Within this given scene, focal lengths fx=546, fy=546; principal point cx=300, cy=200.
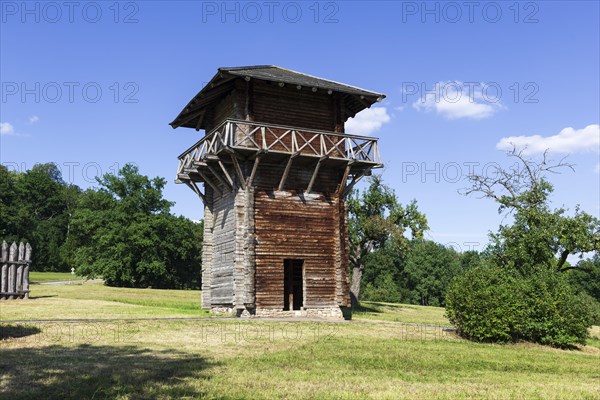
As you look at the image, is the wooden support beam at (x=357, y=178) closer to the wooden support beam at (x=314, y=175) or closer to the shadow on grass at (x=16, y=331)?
the wooden support beam at (x=314, y=175)

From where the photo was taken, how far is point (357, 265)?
131 feet

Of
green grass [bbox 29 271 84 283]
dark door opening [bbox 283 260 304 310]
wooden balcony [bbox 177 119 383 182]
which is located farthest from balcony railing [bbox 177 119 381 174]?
green grass [bbox 29 271 84 283]

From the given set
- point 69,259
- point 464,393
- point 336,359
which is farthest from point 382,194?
point 69,259

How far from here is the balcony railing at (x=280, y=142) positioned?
22.8 meters

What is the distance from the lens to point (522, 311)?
61.0 ft

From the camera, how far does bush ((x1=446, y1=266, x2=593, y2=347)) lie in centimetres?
1853

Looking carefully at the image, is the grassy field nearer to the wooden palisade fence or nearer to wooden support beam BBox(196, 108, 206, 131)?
the wooden palisade fence

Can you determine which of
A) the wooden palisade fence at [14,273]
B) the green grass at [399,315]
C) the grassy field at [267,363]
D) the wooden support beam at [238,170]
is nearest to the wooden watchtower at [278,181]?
the wooden support beam at [238,170]

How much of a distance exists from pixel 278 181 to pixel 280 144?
1823mm

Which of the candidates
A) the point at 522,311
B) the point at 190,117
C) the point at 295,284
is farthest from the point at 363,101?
the point at 522,311

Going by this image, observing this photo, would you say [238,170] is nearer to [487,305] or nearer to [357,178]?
[357,178]

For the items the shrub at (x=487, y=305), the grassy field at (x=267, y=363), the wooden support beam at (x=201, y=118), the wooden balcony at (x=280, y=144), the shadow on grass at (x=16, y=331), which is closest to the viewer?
the grassy field at (x=267, y=363)

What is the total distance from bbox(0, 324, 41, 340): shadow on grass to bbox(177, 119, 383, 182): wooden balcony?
1008 centimetres

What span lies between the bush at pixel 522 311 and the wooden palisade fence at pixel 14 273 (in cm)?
2153
